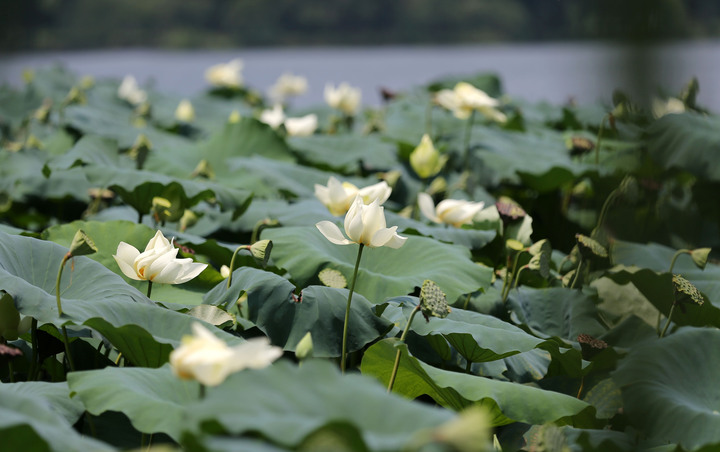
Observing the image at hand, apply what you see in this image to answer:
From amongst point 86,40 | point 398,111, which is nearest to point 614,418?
point 398,111

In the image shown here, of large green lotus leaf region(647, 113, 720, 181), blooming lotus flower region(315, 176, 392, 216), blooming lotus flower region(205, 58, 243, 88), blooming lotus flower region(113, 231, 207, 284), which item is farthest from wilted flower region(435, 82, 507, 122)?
blooming lotus flower region(205, 58, 243, 88)

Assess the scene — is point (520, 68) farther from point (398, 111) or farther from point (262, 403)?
point (262, 403)

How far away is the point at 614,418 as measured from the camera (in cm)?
109

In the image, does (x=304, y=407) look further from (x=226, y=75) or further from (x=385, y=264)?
(x=226, y=75)

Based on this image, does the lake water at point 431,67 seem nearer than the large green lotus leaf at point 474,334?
Yes

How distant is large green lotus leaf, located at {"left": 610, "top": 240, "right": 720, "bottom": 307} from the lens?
144cm

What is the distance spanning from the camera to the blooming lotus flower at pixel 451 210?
1.50m

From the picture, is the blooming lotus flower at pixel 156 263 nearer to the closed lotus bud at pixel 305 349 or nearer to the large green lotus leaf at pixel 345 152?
the closed lotus bud at pixel 305 349

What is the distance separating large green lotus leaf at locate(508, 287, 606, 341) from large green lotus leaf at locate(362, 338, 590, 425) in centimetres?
32

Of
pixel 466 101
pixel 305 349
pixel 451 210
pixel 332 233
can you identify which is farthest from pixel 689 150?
pixel 305 349

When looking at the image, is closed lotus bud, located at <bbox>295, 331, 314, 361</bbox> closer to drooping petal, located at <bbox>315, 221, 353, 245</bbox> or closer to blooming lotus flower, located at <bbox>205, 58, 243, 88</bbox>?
drooping petal, located at <bbox>315, 221, 353, 245</bbox>

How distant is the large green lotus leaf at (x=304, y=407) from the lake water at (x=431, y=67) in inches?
10.7

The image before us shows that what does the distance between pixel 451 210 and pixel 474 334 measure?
0.48 metres

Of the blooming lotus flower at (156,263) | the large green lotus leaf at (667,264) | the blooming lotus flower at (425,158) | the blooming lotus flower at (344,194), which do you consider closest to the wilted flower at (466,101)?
the blooming lotus flower at (425,158)
